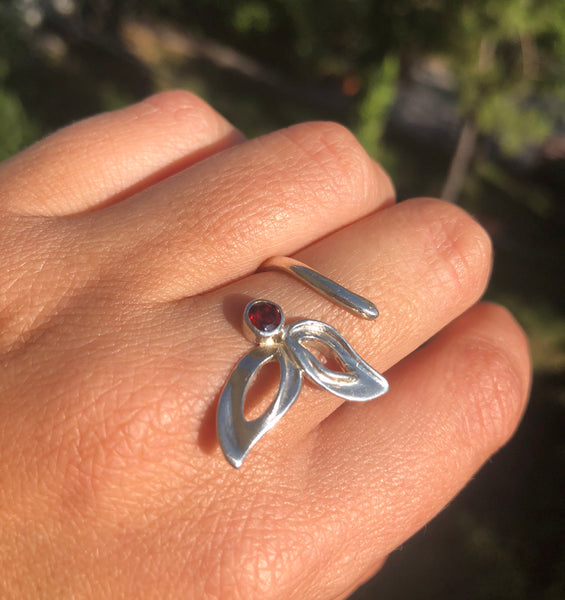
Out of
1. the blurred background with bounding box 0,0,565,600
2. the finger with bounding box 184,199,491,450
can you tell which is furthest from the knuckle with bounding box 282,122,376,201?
the blurred background with bounding box 0,0,565,600

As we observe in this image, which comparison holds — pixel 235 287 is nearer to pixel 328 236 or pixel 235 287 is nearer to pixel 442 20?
pixel 328 236

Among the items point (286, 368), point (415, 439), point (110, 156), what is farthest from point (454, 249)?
point (110, 156)

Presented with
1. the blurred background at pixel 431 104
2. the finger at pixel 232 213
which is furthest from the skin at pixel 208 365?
the blurred background at pixel 431 104

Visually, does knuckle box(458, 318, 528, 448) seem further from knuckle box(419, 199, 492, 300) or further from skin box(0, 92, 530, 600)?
knuckle box(419, 199, 492, 300)

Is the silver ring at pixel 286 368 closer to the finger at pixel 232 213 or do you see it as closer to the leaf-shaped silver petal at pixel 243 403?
the leaf-shaped silver petal at pixel 243 403

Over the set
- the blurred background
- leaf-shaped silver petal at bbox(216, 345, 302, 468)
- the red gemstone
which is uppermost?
the red gemstone

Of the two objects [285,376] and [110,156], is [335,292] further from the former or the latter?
[110,156]
